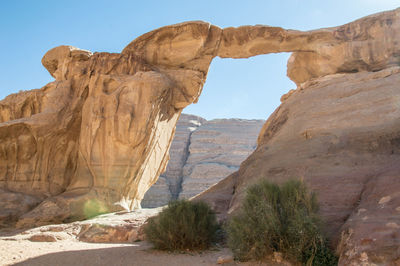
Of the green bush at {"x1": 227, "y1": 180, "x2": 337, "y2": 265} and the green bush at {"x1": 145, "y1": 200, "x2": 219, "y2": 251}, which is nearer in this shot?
the green bush at {"x1": 227, "y1": 180, "x2": 337, "y2": 265}

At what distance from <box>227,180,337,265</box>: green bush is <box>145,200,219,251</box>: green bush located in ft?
3.96

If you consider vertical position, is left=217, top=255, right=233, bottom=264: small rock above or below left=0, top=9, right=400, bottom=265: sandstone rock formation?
below

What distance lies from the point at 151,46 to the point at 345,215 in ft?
40.4

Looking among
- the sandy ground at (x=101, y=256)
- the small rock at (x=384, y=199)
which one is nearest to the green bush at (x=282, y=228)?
the sandy ground at (x=101, y=256)

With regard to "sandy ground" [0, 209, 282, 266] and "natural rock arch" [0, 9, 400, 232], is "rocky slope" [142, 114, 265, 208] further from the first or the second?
"sandy ground" [0, 209, 282, 266]

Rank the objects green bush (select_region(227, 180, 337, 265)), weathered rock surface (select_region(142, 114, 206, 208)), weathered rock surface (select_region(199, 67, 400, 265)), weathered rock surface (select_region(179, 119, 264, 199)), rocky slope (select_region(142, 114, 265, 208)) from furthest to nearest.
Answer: weathered rock surface (select_region(179, 119, 264, 199)), rocky slope (select_region(142, 114, 265, 208)), weathered rock surface (select_region(142, 114, 206, 208)), green bush (select_region(227, 180, 337, 265)), weathered rock surface (select_region(199, 67, 400, 265))

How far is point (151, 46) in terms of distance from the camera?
15383 millimetres

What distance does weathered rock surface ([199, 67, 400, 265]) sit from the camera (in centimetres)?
423

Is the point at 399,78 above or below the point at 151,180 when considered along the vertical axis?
above

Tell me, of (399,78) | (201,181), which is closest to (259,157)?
(399,78)

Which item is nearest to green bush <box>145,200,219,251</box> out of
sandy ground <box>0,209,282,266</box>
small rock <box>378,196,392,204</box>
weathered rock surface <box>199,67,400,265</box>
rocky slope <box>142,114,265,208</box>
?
sandy ground <box>0,209,282,266</box>

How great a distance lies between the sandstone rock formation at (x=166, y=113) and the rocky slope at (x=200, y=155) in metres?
22.9

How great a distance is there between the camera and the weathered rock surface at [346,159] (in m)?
4.23

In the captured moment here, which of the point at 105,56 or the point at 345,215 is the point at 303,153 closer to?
the point at 345,215
